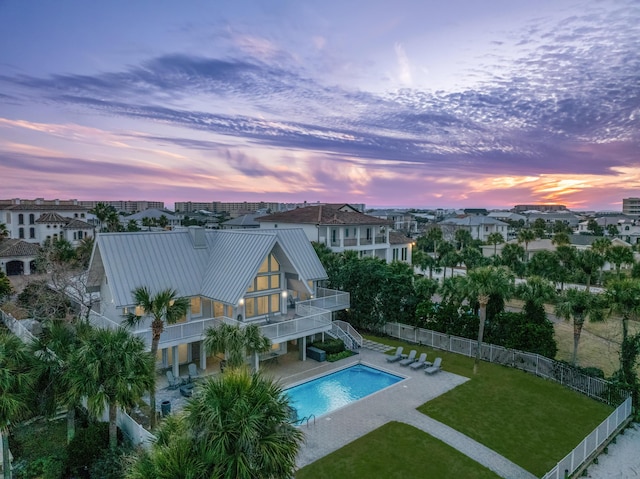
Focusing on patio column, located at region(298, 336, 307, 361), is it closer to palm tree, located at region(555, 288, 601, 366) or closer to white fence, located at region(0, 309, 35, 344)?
palm tree, located at region(555, 288, 601, 366)

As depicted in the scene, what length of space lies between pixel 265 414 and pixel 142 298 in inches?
335

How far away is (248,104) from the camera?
33.9 meters

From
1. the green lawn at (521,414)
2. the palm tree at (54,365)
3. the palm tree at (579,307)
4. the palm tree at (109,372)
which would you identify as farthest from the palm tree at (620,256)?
the palm tree at (54,365)

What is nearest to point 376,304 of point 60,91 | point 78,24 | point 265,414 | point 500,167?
point 265,414

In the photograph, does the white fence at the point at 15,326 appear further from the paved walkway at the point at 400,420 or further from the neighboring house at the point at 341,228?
the neighboring house at the point at 341,228

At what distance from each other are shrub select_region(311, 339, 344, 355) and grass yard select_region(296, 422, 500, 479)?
8.82 m

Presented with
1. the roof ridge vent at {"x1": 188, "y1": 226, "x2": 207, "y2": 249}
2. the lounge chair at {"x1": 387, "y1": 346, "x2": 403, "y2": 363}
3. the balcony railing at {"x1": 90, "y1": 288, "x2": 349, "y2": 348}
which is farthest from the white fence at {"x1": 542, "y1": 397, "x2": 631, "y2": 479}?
the roof ridge vent at {"x1": 188, "y1": 226, "x2": 207, "y2": 249}

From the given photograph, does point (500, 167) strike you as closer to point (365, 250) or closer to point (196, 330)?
point (365, 250)

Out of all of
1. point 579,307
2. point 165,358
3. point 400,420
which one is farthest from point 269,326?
point 579,307

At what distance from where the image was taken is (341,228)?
41.4 meters

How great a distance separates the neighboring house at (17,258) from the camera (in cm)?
4869

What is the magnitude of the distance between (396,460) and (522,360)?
1236 centimetres

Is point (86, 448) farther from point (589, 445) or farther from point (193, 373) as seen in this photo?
point (589, 445)

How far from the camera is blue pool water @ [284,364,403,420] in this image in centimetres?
1845
